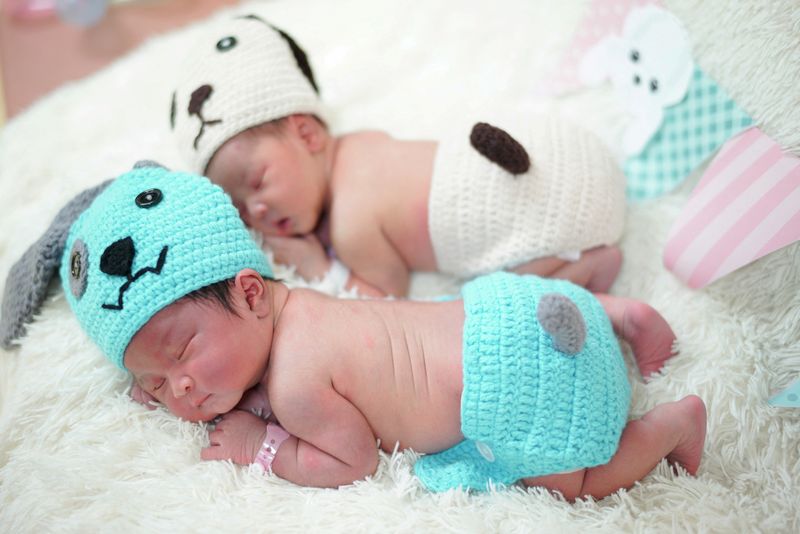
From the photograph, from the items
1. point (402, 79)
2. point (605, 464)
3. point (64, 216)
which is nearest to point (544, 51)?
point (402, 79)

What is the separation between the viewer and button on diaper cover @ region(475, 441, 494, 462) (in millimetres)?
1144

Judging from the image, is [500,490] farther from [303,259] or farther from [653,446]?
[303,259]

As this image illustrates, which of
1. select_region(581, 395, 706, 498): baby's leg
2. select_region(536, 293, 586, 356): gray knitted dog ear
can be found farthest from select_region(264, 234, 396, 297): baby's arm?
select_region(581, 395, 706, 498): baby's leg

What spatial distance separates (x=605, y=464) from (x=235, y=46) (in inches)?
47.4

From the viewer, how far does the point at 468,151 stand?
1444 mm

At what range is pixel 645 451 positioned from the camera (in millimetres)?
1130

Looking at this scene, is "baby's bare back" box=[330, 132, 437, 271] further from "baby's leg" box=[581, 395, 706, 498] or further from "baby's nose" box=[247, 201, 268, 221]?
"baby's leg" box=[581, 395, 706, 498]

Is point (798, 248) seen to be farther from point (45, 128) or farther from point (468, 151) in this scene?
point (45, 128)

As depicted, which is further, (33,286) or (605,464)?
(33,286)

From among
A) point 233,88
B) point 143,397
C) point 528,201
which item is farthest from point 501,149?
point 143,397

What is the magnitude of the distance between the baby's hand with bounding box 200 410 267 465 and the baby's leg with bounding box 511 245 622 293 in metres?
0.64

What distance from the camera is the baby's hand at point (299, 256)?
1.57 meters

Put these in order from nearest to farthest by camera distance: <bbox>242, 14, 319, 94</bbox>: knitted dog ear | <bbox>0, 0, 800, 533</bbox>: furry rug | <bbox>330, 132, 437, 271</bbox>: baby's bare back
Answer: <bbox>0, 0, 800, 533</bbox>: furry rug < <bbox>330, 132, 437, 271</bbox>: baby's bare back < <bbox>242, 14, 319, 94</bbox>: knitted dog ear

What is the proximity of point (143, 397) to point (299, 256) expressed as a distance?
489mm
